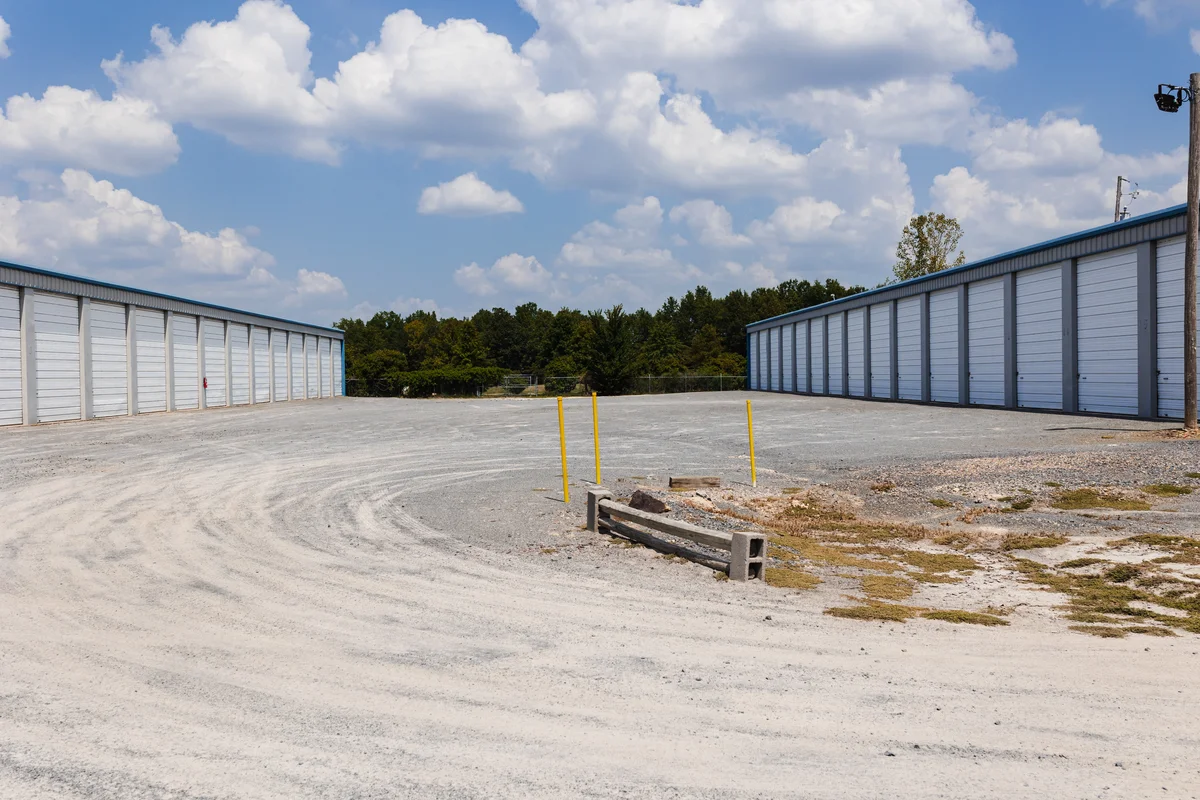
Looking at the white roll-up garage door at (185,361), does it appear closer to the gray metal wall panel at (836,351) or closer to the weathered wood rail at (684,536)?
the gray metal wall panel at (836,351)

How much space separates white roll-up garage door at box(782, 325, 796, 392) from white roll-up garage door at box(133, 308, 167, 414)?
4079 centimetres

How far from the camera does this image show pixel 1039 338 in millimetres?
32312

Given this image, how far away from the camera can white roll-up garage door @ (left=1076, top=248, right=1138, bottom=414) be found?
2742 centimetres

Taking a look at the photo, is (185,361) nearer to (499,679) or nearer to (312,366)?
(312,366)

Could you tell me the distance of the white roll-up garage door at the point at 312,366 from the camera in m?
62.9

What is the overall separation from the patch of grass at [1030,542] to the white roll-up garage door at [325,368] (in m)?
61.0

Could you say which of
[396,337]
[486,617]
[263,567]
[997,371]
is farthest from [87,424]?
[396,337]

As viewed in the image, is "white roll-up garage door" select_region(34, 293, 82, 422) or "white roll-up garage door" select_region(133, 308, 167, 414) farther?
"white roll-up garage door" select_region(133, 308, 167, 414)

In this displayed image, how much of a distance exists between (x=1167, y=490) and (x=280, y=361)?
5326 centimetres

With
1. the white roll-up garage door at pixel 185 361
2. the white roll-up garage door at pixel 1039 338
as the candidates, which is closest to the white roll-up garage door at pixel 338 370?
the white roll-up garage door at pixel 185 361

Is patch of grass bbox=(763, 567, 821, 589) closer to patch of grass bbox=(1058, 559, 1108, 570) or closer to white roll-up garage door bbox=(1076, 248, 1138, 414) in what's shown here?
patch of grass bbox=(1058, 559, 1108, 570)

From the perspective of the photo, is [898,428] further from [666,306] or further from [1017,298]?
[666,306]

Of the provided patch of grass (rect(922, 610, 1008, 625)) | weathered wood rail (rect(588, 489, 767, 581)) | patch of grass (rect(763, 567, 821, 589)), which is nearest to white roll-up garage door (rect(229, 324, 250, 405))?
weathered wood rail (rect(588, 489, 767, 581))

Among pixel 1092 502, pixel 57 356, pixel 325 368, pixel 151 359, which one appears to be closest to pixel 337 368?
pixel 325 368
